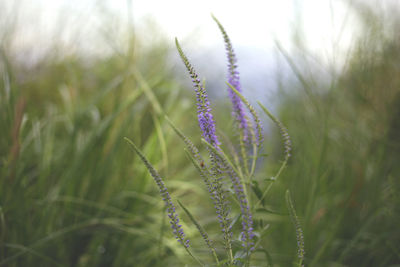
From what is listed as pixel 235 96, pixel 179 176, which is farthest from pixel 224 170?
pixel 179 176

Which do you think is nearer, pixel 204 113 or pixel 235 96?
pixel 204 113

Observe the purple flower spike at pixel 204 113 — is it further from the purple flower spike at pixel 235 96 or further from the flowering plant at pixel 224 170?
the purple flower spike at pixel 235 96

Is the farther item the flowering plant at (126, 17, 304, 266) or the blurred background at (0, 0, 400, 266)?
the blurred background at (0, 0, 400, 266)

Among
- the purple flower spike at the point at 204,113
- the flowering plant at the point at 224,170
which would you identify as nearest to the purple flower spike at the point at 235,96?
the flowering plant at the point at 224,170

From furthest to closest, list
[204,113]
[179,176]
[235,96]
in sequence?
[179,176] < [235,96] < [204,113]

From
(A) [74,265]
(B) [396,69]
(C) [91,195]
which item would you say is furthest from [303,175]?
(A) [74,265]

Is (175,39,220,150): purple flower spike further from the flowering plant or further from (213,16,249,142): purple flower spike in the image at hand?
(213,16,249,142): purple flower spike

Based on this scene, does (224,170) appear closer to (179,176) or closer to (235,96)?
(235,96)

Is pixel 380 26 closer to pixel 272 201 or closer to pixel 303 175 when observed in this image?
pixel 303 175

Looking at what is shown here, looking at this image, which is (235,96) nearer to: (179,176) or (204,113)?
(204,113)

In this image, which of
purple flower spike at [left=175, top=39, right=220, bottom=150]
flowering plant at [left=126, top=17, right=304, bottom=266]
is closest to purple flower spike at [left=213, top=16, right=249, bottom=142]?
flowering plant at [left=126, top=17, right=304, bottom=266]

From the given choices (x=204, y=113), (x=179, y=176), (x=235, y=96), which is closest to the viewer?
(x=204, y=113)

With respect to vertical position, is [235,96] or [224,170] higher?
[235,96]

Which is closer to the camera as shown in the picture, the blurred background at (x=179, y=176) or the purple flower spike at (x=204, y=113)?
the purple flower spike at (x=204, y=113)
